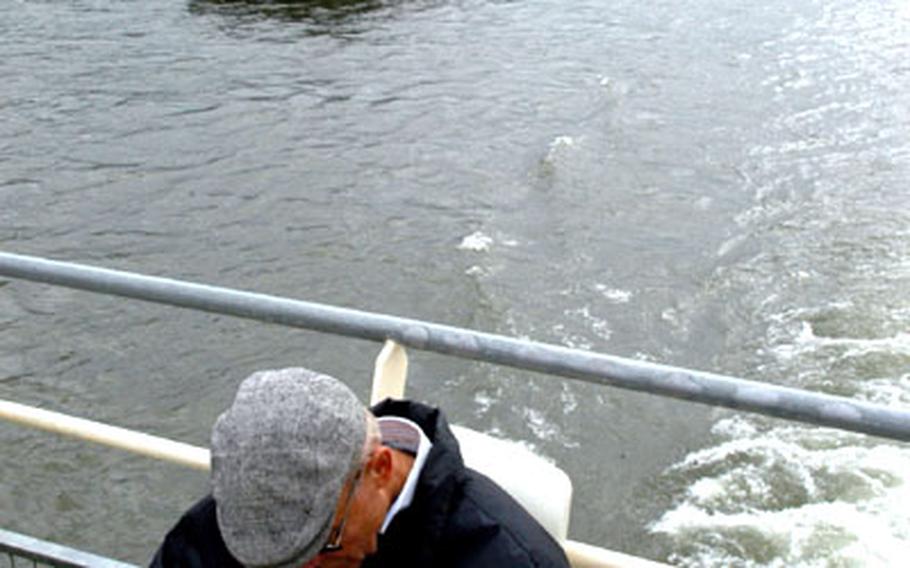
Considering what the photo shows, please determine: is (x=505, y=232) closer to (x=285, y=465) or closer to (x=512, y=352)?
(x=512, y=352)

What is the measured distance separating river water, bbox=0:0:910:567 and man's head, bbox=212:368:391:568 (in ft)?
13.5

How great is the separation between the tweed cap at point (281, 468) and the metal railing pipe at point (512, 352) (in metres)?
0.59

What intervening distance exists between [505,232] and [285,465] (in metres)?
7.65

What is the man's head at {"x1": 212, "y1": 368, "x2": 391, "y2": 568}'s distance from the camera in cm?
159

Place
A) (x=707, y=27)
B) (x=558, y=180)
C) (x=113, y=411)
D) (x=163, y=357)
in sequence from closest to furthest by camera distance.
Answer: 1. (x=113, y=411)
2. (x=163, y=357)
3. (x=558, y=180)
4. (x=707, y=27)

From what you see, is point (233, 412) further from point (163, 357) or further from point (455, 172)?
point (455, 172)

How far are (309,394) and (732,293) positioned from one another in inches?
271

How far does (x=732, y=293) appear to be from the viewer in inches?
318

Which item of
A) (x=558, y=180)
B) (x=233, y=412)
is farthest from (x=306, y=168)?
(x=233, y=412)

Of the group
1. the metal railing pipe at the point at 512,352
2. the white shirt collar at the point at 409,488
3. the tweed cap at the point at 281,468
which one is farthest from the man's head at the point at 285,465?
the metal railing pipe at the point at 512,352

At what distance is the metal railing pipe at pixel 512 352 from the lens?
1.94 metres

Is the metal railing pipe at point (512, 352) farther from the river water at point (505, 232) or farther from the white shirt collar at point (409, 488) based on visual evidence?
the river water at point (505, 232)

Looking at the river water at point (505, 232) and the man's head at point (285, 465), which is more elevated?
the man's head at point (285, 465)

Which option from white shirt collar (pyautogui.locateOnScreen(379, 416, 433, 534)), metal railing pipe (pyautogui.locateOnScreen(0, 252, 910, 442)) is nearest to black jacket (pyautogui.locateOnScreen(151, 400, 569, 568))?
white shirt collar (pyautogui.locateOnScreen(379, 416, 433, 534))
